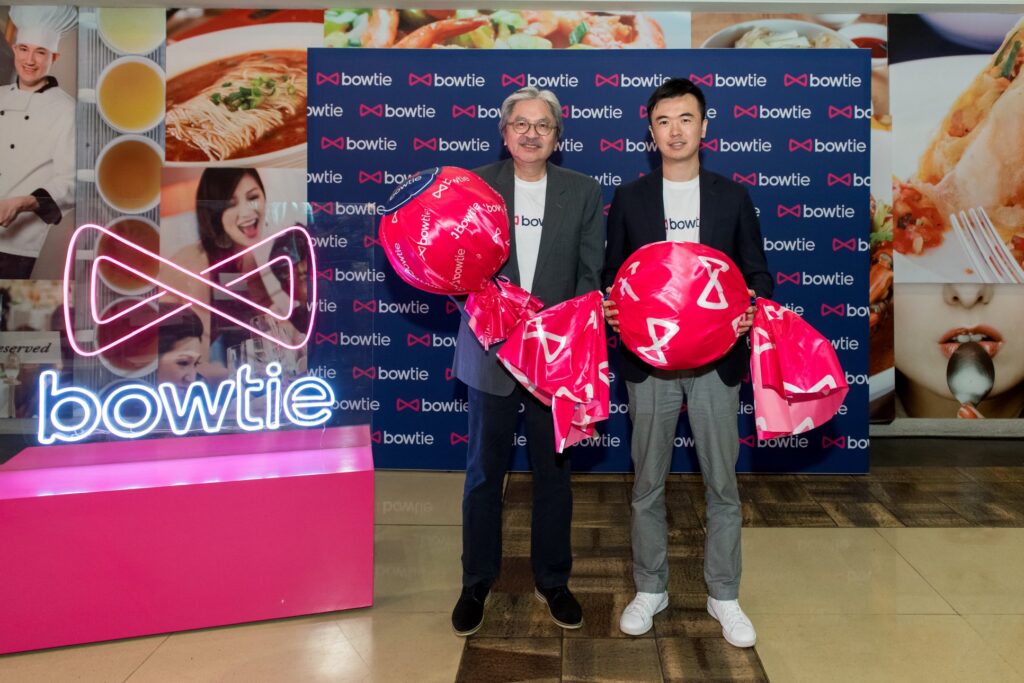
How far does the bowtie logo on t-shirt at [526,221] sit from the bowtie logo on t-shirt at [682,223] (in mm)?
364

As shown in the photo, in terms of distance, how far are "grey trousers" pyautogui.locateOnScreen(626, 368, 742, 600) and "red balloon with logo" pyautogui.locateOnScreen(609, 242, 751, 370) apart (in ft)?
0.48

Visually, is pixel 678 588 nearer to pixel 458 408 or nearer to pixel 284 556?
pixel 284 556

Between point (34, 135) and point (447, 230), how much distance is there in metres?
3.89

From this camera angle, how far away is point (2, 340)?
7.28 ft

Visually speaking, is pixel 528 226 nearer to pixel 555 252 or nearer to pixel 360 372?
pixel 555 252

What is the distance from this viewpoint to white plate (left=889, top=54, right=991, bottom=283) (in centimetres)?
462

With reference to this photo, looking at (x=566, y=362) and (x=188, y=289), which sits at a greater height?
(x=188, y=289)

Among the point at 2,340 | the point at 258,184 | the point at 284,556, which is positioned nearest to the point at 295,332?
the point at 284,556

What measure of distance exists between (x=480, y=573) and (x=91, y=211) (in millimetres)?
1572

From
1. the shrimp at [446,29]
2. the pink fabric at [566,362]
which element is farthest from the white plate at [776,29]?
the pink fabric at [566,362]

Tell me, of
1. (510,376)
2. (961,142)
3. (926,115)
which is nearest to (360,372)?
(510,376)

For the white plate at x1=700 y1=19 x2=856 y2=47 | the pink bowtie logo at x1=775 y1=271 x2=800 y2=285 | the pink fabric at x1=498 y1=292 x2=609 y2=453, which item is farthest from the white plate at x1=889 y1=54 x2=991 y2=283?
the pink fabric at x1=498 y1=292 x2=609 y2=453

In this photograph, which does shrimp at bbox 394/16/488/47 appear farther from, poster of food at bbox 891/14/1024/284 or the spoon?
the spoon

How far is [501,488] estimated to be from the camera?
225 cm
